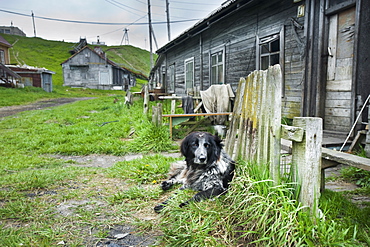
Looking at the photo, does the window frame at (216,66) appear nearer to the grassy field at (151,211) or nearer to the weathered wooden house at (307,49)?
the weathered wooden house at (307,49)

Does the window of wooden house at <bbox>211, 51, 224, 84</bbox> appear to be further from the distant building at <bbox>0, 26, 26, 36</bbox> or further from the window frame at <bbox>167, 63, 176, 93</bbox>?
the distant building at <bbox>0, 26, 26, 36</bbox>

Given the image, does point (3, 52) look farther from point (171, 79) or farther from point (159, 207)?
point (159, 207)

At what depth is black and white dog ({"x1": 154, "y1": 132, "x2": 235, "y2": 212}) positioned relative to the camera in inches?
117

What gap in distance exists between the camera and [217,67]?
11031mm

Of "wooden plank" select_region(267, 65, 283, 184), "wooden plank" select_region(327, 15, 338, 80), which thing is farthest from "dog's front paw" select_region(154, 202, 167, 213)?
"wooden plank" select_region(327, 15, 338, 80)

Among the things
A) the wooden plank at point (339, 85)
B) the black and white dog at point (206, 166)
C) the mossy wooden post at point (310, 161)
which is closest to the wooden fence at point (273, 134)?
the mossy wooden post at point (310, 161)

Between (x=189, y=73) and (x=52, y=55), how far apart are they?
68068mm

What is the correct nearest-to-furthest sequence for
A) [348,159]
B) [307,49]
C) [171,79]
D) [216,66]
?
1. [348,159]
2. [307,49]
3. [216,66]
4. [171,79]

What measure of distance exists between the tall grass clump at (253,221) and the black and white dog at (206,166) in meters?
0.22

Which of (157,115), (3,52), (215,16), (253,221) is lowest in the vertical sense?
(253,221)

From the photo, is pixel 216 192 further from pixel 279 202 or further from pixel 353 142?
pixel 353 142

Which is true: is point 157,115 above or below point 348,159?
above

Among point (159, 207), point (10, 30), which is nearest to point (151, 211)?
point (159, 207)

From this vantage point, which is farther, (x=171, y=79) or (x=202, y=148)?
(x=171, y=79)
